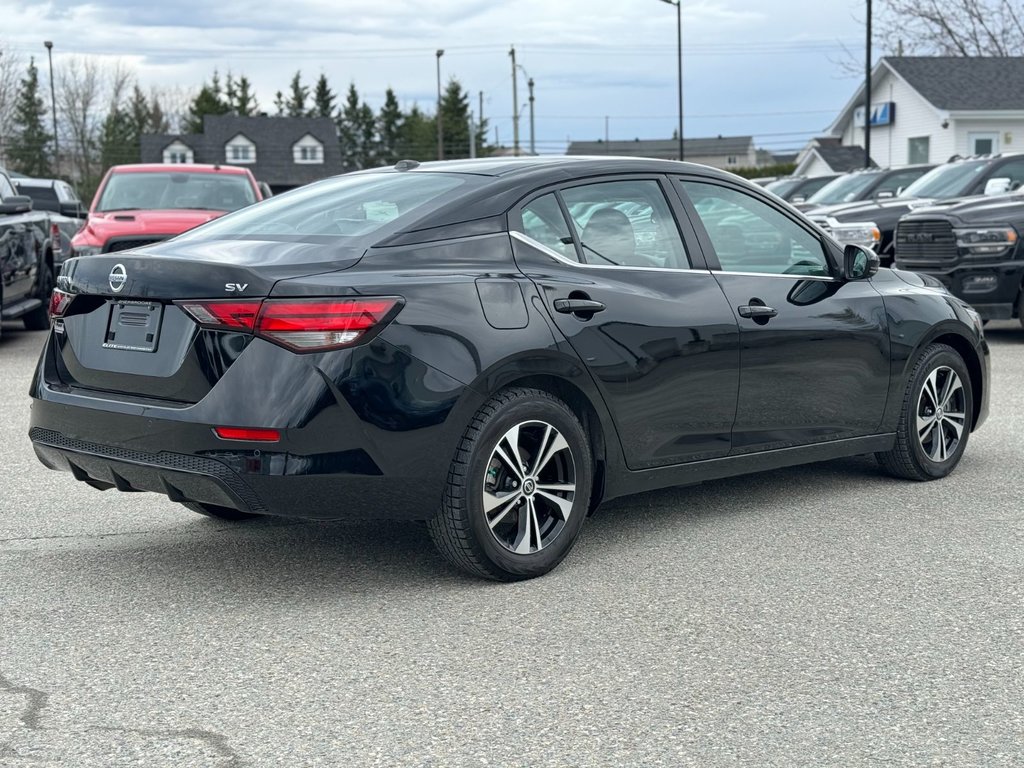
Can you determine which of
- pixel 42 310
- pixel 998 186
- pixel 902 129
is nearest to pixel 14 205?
pixel 42 310

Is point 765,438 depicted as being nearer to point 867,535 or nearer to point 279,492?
point 867,535

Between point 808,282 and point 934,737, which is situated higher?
point 808,282

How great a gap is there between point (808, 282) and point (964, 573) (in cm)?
163

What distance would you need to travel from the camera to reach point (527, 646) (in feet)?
13.8

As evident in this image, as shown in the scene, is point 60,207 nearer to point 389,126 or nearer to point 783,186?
point 783,186

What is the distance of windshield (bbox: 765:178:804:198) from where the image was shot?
27922 millimetres

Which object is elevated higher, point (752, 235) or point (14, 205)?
point (14, 205)

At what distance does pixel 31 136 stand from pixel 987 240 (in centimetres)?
8928

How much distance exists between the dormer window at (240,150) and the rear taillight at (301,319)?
316 ft

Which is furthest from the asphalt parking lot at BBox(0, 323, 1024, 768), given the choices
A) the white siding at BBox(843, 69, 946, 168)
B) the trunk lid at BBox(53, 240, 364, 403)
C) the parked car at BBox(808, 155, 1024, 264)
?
the white siding at BBox(843, 69, 946, 168)

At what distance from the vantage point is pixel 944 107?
150 ft

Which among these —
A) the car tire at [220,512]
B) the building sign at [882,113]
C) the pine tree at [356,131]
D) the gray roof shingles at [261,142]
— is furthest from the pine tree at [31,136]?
the car tire at [220,512]

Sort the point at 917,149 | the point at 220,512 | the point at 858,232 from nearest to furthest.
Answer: the point at 220,512 → the point at 858,232 → the point at 917,149

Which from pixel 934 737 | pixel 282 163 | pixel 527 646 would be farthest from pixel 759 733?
pixel 282 163
